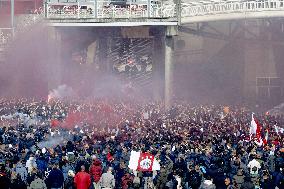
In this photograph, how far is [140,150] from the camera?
725 inches

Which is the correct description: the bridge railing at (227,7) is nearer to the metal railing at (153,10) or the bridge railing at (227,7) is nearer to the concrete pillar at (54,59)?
the metal railing at (153,10)

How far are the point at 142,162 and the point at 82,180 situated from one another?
2357mm

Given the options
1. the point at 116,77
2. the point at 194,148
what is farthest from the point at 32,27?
the point at 194,148

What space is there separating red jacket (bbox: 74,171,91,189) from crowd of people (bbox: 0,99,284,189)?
0.08 ft

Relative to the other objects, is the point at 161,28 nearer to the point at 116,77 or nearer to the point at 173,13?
the point at 173,13

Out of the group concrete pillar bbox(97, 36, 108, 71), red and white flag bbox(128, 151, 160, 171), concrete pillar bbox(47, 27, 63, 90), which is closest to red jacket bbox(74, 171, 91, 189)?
red and white flag bbox(128, 151, 160, 171)

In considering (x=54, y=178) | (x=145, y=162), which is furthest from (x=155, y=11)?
(x=54, y=178)

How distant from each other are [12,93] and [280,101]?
21182 mm

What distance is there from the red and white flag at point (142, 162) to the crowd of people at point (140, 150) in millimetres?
163

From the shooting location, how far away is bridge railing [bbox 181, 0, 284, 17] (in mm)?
37406

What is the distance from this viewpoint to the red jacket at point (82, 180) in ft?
49.5

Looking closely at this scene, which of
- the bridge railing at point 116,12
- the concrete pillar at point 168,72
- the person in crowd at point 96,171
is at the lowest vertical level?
the person in crowd at point 96,171

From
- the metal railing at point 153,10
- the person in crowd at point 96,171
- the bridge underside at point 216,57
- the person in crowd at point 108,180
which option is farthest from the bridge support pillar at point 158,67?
the person in crowd at point 108,180

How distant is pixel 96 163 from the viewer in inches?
640
